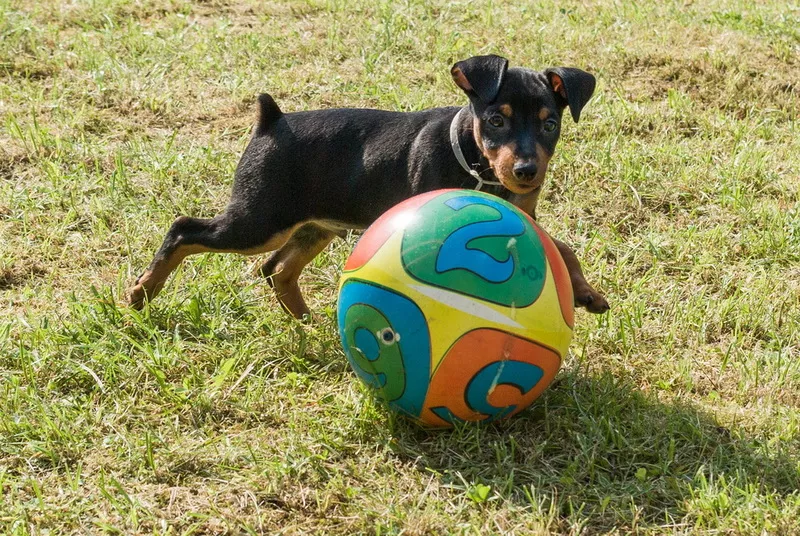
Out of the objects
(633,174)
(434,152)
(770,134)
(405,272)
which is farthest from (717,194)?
(405,272)

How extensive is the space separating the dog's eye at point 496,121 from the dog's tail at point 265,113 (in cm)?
121

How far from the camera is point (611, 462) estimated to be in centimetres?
427

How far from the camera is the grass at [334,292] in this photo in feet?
13.3

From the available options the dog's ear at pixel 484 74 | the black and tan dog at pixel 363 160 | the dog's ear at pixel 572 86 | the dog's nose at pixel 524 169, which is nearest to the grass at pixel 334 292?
the black and tan dog at pixel 363 160

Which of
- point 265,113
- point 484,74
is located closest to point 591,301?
point 484,74

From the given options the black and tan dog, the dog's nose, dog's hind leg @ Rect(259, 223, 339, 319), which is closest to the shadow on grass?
the dog's nose

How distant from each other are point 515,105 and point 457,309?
141cm

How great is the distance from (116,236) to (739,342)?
12.2 feet

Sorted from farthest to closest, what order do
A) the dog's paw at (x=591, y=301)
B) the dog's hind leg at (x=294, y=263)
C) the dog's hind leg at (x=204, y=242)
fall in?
the dog's hind leg at (x=294, y=263) → the dog's hind leg at (x=204, y=242) → the dog's paw at (x=591, y=301)

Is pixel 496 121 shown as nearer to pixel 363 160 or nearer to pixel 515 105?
pixel 515 105

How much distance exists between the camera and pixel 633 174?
271 inches

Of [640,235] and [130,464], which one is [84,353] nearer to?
[130,464]

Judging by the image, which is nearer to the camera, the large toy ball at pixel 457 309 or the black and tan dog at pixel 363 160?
the large toy ball at pixel 457 309

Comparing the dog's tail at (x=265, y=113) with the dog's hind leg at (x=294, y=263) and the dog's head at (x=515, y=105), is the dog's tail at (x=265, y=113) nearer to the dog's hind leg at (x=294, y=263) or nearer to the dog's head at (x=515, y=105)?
the dog's hind leg at (x=294, y=263)
